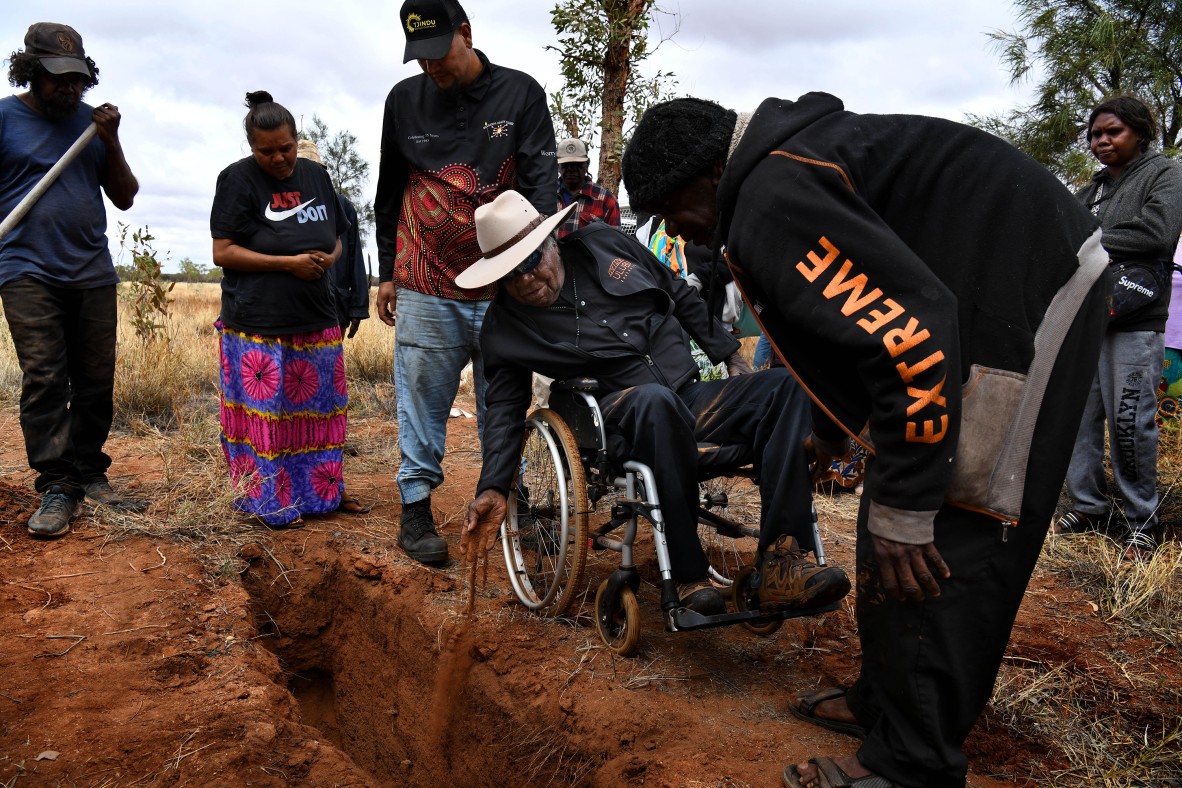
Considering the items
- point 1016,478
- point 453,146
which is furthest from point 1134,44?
point 1016,478

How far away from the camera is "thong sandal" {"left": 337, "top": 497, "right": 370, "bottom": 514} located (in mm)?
4270

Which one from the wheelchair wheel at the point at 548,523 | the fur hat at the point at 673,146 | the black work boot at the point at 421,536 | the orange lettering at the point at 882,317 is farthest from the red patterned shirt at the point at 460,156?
the orange lettering at the point at 882,317

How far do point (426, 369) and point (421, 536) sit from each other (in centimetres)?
74

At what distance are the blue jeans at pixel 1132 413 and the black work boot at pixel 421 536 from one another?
2918mm

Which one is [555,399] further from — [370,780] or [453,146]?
[370,780]

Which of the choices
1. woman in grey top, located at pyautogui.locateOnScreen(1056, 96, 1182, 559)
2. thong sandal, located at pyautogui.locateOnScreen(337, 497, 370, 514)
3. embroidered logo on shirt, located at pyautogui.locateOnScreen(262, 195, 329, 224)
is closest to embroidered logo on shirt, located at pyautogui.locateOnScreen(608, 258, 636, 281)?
embroidered logo on shirt, located at pyautogui.locateOnScreen(262, 195, 329, 224)

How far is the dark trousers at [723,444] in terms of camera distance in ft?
8.25

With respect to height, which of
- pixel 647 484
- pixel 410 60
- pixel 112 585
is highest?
pixel 410 60

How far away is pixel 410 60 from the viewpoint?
129 inches

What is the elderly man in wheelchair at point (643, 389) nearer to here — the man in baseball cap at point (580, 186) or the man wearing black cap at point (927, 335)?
the man wearing black cap at point (927, 335)

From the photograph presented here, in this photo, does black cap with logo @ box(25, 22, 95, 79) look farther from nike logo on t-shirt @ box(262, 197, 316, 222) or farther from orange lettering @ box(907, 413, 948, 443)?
orange lettering @ box(907, 413, 948, 443)

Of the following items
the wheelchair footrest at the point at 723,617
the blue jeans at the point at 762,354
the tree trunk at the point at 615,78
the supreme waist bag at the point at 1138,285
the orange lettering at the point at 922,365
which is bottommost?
the wheelchair footrest at the point at 723,617

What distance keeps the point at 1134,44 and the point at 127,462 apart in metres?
15.7

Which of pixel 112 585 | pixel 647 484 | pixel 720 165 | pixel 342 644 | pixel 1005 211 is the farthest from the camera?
pixel 342 644
